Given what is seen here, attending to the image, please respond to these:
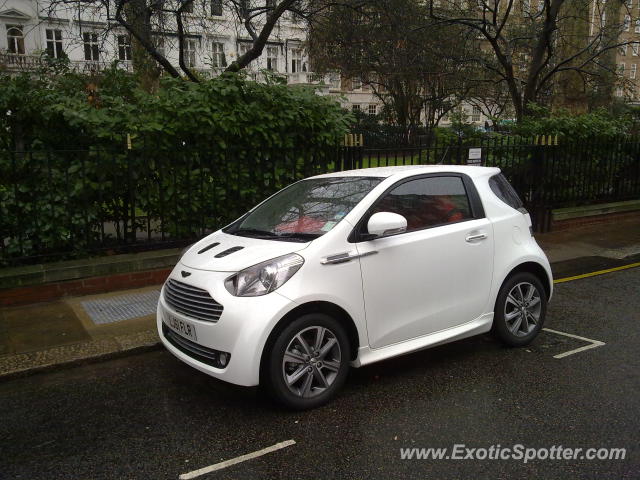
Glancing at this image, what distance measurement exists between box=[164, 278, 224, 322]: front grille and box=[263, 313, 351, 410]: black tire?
47 centimetres

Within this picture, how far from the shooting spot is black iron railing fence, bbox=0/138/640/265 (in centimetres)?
618

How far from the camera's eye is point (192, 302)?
3822mm

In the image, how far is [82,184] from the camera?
634 centimetres

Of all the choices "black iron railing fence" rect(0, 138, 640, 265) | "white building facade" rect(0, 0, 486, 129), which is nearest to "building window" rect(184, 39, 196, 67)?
"white building facade" rect(0, 0, 486, 129)

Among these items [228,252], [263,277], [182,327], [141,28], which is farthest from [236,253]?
[141,28]

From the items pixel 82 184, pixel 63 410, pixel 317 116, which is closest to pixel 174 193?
pixel 82 184

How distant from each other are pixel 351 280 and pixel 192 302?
112 centimetres

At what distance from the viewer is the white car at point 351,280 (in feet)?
11.8

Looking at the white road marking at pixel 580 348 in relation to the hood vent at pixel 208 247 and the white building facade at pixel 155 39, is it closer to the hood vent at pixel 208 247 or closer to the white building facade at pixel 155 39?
the hood vent at pixel 208 247

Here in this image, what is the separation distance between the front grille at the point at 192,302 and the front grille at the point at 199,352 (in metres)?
0.21

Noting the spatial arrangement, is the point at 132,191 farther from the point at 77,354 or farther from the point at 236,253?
the point at 236,253

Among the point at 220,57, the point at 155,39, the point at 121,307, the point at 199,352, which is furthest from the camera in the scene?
the point at 220,57

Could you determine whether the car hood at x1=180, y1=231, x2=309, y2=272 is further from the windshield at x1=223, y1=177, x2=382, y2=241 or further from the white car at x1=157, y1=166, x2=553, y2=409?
the windshield at x1=223, y1=177, x2=382, y2=241

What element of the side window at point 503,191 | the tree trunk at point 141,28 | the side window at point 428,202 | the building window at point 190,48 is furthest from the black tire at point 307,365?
the building window at point 190,48
